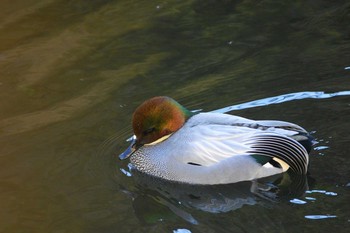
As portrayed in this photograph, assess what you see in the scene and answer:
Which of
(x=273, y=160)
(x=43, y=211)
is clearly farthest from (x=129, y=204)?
(x=273, y=160)

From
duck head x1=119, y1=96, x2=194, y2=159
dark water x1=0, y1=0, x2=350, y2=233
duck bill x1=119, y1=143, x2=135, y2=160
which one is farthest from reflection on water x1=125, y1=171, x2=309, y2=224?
duck head x1=119, y1=96, x2=194, y2=159

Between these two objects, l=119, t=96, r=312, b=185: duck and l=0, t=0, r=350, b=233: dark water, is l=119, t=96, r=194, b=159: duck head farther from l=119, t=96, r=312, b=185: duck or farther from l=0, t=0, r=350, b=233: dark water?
l=0, t=0, r=350, b=233: dark water

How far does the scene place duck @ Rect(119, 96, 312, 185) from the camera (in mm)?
5758

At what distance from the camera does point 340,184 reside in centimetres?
541

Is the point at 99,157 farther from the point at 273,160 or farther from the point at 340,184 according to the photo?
the point at 340,184

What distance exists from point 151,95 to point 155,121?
4.42 ft

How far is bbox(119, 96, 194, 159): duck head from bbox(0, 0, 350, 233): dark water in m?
0.32

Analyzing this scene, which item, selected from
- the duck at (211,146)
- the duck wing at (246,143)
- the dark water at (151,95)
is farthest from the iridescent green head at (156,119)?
the dark water at (151,95)

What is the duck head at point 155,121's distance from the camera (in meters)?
6.13

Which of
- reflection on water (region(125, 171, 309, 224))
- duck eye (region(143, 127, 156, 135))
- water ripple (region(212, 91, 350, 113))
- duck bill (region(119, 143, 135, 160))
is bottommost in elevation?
reflection on water (region(125, 171, 309, 224))

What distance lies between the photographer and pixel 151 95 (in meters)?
7.51

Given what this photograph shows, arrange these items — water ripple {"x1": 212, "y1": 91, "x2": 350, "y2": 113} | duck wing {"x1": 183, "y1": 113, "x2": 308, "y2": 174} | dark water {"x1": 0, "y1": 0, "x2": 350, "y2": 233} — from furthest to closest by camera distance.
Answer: water ripple {"x1": 212, "y1": 91, "x2": 350, "y2": 113} → duck wing {"x1": 183, "y1": 113, "x2": 308, "y2": 174} → dark water {"x1": 0, "y1": 0, "x2": 350, "y2": 233}

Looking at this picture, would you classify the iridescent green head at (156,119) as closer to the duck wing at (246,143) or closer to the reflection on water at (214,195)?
the duck wing at (246,143)

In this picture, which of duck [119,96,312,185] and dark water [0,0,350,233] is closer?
dark water [0,0,350,233]
